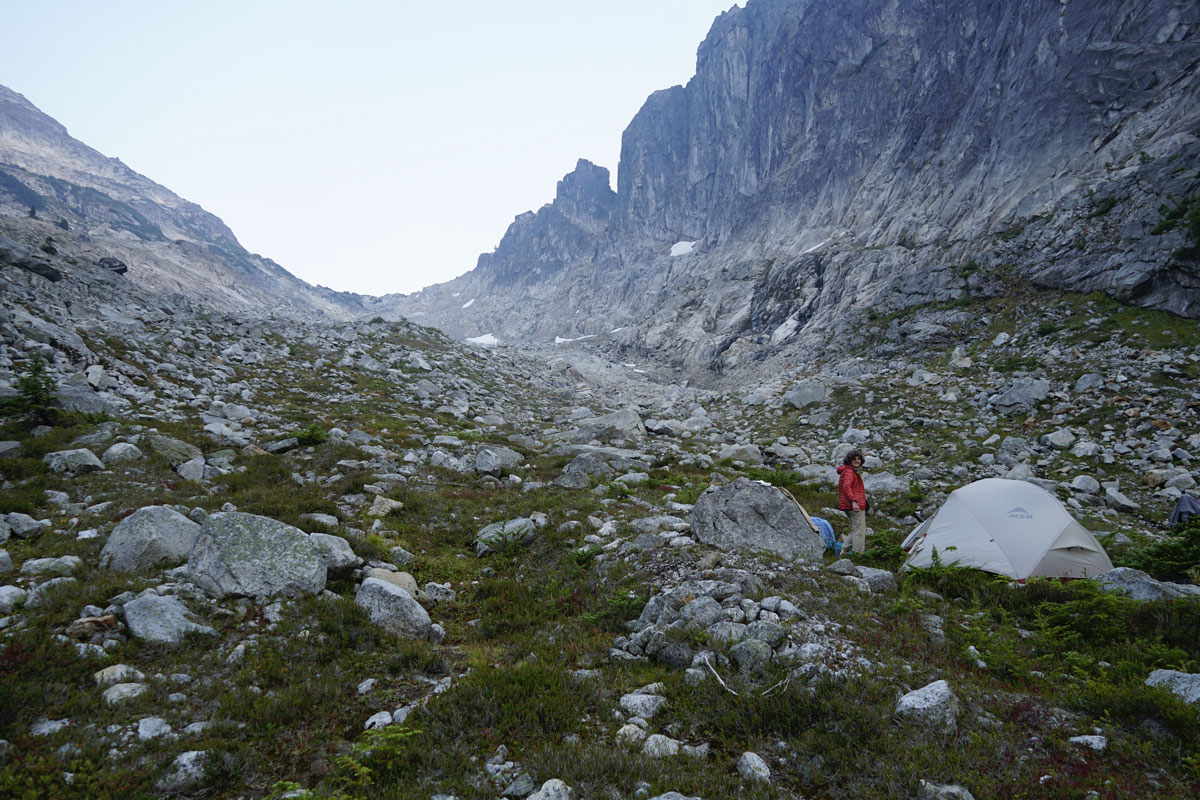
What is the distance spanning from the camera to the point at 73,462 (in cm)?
1032

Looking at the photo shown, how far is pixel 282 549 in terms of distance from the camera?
7367 mm

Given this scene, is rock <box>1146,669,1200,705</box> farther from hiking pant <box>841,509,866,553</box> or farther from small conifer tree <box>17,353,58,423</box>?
small conifer tree <box>17,353,58,423</box>

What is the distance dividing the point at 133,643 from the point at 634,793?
19.5 feet

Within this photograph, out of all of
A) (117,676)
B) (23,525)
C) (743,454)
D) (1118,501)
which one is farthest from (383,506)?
(1118,501)

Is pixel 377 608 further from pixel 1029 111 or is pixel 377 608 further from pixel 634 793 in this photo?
pixel 1029 111

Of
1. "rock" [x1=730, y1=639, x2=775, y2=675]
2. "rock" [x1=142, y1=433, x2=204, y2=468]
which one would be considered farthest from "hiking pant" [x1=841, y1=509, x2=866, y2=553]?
"rock" [x1=142, y1=433, x2=204, y2=468]

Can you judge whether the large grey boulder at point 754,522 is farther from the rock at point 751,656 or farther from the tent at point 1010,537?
the rock at point 751,656

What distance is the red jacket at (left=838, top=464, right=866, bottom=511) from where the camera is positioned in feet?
36.9

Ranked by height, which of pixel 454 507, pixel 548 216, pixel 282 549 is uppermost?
pixel 548 216

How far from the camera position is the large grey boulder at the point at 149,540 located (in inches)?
280

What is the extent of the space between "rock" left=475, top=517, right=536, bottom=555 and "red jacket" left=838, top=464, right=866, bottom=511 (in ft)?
24.4

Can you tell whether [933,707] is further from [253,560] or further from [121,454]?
[121,454]

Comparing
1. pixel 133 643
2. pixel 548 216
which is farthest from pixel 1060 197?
pixel 548 216

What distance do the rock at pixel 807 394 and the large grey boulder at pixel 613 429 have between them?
979cm
